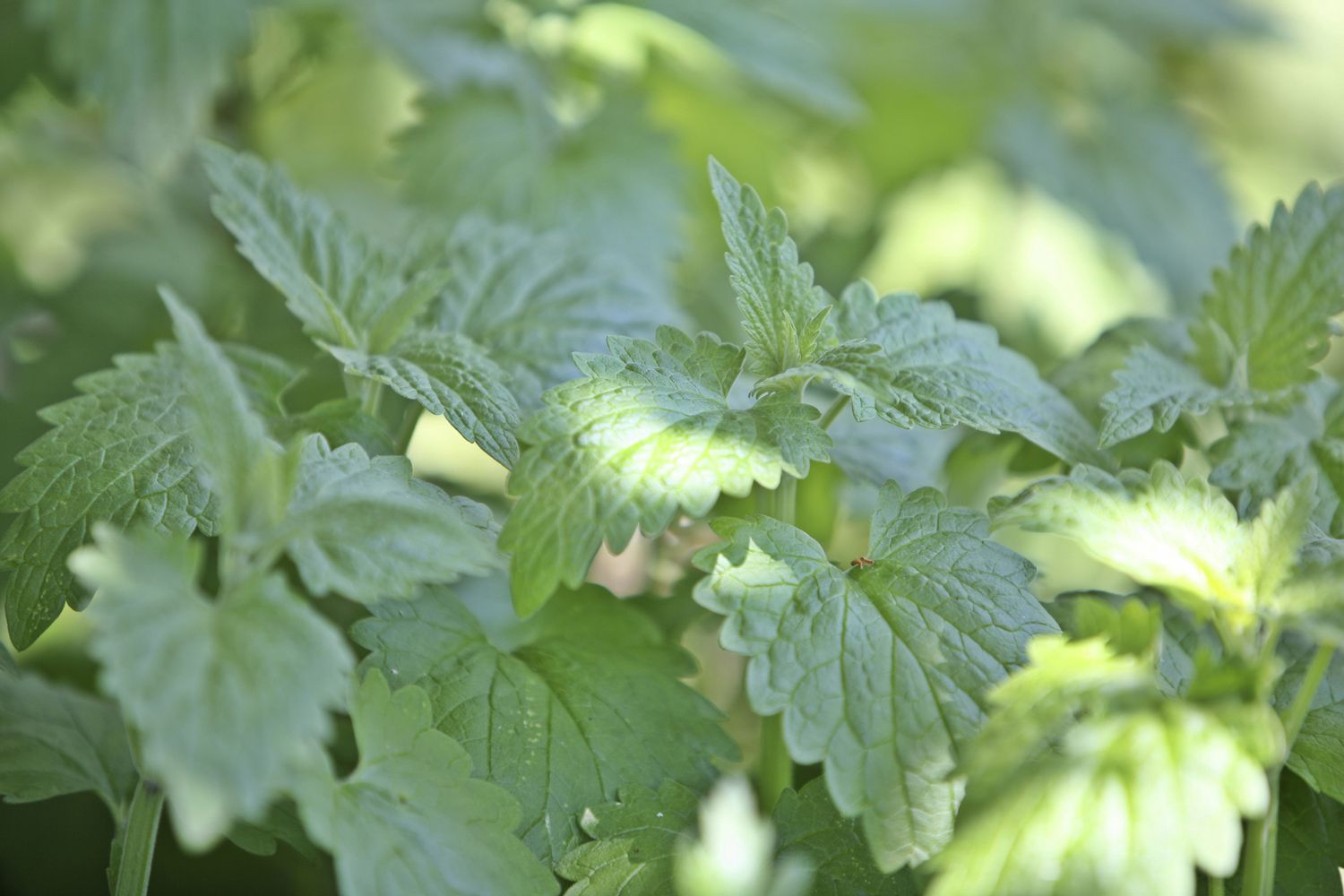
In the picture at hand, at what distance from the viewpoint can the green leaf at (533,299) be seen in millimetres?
807

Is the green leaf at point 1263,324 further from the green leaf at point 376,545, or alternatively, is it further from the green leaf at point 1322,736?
the green leaf at point 376,545

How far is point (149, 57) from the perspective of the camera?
1082 mm

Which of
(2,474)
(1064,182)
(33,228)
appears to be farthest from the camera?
(1064,182)

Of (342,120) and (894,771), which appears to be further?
(342,120)

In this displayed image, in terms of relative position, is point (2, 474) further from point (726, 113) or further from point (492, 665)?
point (726, 113)

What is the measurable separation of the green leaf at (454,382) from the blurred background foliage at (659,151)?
18 centimetres

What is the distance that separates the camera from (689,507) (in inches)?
22.1

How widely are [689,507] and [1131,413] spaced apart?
295mm

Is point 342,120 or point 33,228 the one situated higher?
point 342,120

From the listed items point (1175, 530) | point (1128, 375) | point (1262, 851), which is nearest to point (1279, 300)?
point (1128, 375)

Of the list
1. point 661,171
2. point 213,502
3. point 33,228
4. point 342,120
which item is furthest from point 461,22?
point 213,502

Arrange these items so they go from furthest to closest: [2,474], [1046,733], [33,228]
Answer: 1. [33,228]
2. [2,474]
3. [1046,733]

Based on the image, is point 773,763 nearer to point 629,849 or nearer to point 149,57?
point 629,849

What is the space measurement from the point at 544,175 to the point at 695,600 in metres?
0.60
